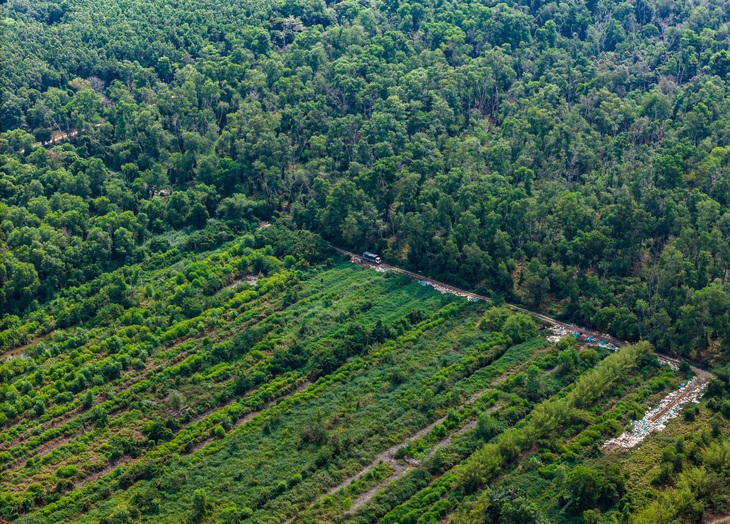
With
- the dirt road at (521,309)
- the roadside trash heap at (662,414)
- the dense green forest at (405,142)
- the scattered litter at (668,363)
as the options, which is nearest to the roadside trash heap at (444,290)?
the dirt road at (521,309)

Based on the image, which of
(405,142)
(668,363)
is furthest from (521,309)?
(405,142)

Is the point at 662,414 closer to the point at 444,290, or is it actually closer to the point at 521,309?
the point at 521,309

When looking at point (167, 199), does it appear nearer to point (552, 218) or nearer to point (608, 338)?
point (552, 218)

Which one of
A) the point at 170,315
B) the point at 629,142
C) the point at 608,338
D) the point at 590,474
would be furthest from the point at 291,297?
the point at 629,142

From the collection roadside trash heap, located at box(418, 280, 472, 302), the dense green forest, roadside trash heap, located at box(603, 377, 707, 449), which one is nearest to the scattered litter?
the dense green forest

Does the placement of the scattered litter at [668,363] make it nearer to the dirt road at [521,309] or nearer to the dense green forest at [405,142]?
the dirt road at [521,309]
